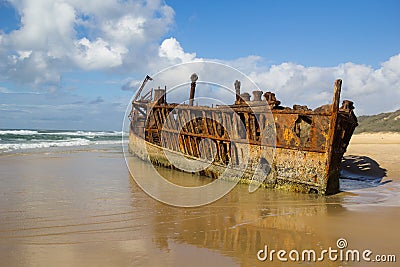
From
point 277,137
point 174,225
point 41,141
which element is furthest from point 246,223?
point 41,141

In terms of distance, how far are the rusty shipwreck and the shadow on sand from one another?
1.48 metres

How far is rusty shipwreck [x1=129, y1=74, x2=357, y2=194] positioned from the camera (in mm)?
7602

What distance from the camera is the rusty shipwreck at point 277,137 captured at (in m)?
7.60

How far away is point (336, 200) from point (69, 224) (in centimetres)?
504

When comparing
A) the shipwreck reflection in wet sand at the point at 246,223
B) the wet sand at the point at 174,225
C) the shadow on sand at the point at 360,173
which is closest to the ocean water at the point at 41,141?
the wet sand at the point at 174,225

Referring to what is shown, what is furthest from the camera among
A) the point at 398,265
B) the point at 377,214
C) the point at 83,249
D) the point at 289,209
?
the point at 289,209

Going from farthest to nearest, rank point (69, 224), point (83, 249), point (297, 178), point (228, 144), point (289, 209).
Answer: point (228, 144)
point (297, 178)
point (289, 209)
point (69, 224)
point (83, 249)

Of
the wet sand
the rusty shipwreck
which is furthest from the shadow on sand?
the rusty shipwreck

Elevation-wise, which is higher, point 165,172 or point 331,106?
point 331,106

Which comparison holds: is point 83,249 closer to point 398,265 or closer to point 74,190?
point 398,265

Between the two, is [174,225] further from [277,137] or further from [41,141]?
[41,141]

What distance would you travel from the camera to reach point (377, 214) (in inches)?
240

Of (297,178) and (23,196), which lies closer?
(23,196)

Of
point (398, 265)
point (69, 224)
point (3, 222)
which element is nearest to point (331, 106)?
point (398, 265)
